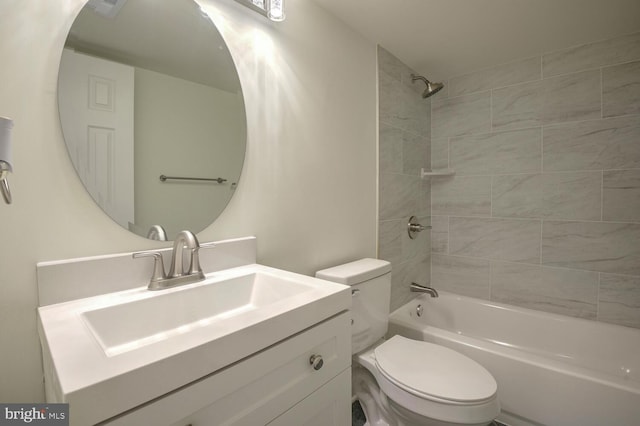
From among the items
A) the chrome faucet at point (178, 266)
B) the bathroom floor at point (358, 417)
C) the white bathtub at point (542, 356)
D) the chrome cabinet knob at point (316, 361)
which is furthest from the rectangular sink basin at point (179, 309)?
the white bathtub at point (542, 356)

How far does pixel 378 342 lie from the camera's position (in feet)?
5.55

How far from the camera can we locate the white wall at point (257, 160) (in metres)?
0.78

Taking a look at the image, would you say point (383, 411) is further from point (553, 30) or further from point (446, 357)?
point (553, 30)

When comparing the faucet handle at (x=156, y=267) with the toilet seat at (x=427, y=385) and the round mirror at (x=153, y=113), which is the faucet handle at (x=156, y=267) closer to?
the round mirror at (x=153, y=113)

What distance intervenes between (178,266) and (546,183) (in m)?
2.33

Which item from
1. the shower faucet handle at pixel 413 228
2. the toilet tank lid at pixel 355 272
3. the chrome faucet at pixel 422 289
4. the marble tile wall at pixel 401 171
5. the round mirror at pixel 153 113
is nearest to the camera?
the round mirror at pixel 153 113

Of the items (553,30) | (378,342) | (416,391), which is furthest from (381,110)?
(416,391)

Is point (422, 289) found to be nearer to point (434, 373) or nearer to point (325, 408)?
point (434, 373)

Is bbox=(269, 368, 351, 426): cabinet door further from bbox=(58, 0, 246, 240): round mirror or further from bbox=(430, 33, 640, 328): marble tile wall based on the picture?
bbox=(430, 33, 640, 328): marble tile wall

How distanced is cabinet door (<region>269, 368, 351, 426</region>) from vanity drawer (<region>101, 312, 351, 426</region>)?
0.07 ft

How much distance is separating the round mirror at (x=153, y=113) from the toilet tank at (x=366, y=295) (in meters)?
0.67

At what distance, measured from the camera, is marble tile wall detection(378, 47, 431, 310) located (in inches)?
80.6

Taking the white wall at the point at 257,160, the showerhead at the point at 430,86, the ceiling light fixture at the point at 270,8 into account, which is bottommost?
the white wall at the point at 257,160

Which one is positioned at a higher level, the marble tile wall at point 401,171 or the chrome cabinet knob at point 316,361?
the marble tile wall at point 401,171
